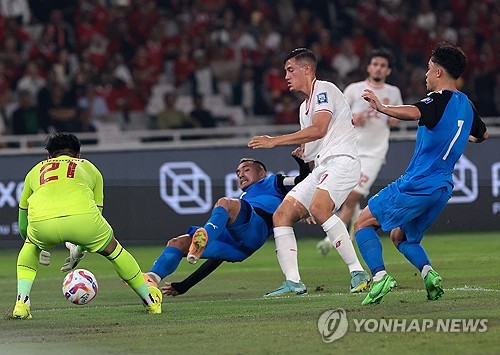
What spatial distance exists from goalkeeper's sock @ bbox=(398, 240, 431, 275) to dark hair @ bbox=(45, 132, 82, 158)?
9.83ft

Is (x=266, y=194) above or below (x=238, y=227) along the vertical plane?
above

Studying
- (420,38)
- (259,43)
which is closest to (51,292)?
(259,43)

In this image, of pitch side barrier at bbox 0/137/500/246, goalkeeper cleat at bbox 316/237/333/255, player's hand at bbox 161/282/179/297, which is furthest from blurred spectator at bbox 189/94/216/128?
player's hand at bbox 161/282/179/297

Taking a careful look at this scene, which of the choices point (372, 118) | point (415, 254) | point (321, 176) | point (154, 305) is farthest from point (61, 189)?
point (372, 118)

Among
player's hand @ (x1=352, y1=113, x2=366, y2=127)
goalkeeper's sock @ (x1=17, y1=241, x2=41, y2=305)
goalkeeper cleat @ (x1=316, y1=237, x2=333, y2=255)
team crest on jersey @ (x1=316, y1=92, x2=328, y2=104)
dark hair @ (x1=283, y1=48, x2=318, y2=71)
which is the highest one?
dark hair @ (x1=283, y1=48, x2=318, y2=71)

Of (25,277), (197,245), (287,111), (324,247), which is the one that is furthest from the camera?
(287,111)

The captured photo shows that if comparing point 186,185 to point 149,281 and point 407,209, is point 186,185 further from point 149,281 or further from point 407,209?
point 407,209

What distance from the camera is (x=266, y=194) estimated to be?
1121cm

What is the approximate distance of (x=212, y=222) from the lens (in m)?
10.3

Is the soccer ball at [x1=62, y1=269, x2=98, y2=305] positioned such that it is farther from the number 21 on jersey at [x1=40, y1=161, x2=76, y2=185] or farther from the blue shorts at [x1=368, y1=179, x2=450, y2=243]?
the blue shorts at [x1=368, y1=179, x2=450, y2=243]

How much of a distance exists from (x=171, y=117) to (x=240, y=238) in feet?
30.8

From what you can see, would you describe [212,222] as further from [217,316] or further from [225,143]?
[225,143]

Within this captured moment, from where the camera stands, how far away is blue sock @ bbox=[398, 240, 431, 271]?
9.42 m

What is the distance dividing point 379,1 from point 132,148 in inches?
335
